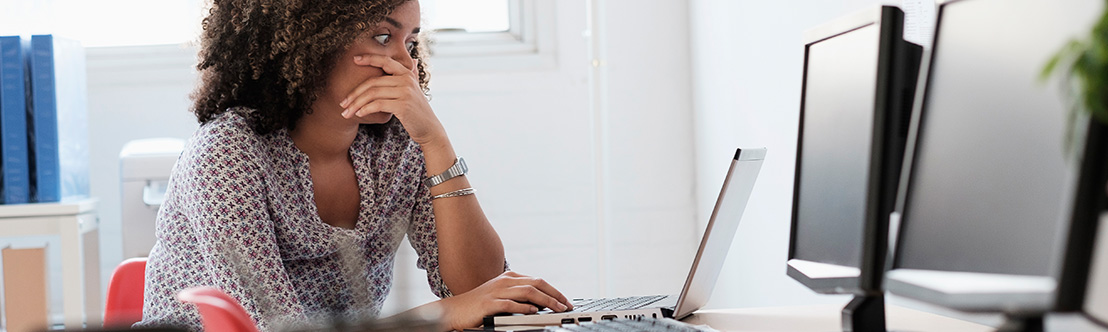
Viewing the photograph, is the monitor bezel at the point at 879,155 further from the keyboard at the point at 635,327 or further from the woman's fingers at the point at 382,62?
the woman's fingers at the point at 382,62

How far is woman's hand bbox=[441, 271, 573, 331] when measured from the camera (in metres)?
1.17

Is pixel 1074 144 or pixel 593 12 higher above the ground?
pixel 593 12

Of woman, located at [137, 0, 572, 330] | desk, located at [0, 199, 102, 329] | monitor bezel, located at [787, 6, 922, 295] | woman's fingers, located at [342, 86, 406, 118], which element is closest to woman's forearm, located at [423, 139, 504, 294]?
woman, located at [137, 0, 572, 330]

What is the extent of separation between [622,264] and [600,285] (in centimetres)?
16

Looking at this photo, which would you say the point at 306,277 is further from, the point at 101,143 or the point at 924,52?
the point at 101,143

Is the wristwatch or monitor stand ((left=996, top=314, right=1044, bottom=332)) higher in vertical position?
the wristwatch

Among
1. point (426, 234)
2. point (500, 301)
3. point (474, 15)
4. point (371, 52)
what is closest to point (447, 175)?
point (426, 234)

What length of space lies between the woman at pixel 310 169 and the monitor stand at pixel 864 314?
0.61m

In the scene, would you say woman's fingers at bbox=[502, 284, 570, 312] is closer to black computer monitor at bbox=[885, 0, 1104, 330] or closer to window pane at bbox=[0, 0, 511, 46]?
black computer monitor at bbox=[885, 0, 1104, 330]

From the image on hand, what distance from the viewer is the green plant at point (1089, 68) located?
0.47m

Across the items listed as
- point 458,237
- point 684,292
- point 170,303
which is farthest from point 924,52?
point 170,303

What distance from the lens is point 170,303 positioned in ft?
4.67

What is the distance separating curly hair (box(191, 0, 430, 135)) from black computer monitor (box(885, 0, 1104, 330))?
100 cm

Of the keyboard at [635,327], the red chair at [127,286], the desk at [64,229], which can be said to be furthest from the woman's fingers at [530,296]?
the desk at [64,229]
